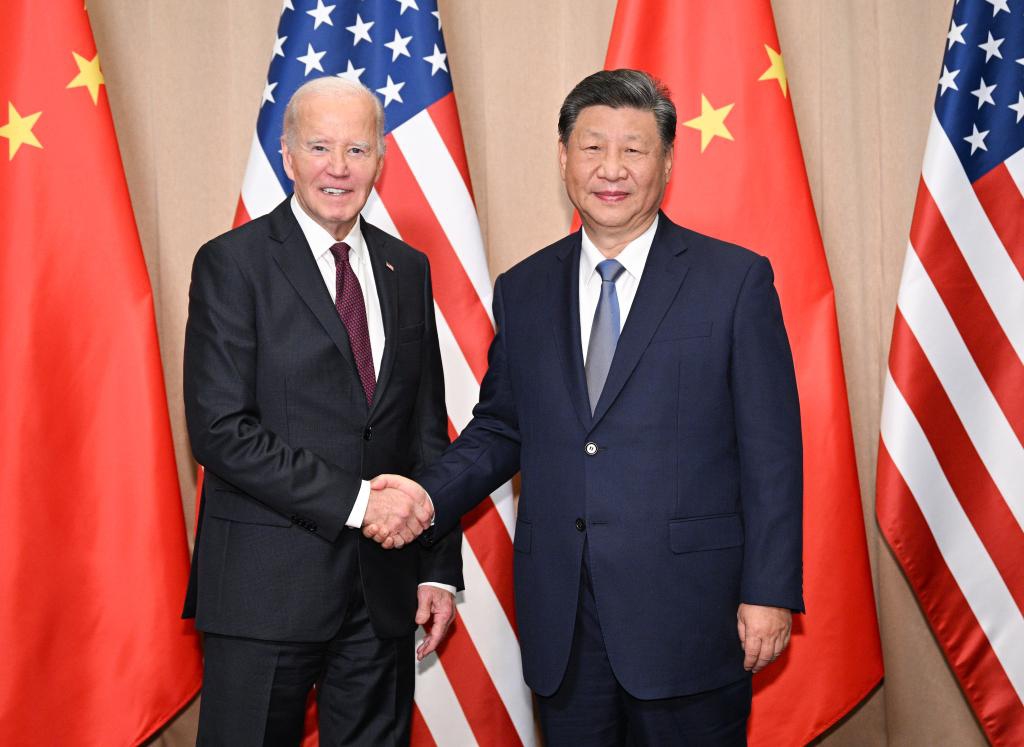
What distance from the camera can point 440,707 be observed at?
2.77 meters

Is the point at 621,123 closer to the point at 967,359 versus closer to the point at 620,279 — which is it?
the point at 620,279

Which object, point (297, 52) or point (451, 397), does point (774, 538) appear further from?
point (297, 52)

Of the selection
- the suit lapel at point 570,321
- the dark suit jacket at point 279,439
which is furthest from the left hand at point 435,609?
the suit lapel at point 570,321

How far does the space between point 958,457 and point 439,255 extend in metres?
1.57

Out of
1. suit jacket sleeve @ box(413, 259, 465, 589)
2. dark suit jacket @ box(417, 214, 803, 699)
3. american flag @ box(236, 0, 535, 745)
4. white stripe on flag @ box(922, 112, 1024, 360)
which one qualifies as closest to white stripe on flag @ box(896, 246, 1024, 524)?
white stripe on flag @ box(922, 112, 1024, 360)

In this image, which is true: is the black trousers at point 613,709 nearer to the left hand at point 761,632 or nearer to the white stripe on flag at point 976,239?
the left hand at point 761,632

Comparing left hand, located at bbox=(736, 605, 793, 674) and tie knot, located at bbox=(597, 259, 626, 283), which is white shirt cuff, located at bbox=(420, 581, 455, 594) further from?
tie knot, located at bbox=(597, 259, 626, 283)

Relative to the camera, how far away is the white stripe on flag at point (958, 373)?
277 centimetres

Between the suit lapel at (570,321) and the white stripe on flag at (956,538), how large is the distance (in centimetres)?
117

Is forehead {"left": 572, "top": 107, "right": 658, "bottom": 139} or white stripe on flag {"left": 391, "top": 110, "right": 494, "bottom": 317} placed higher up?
forehead {"left": 572, "top": 107, "right": 658, "bottom": 139}

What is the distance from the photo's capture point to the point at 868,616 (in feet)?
9.10

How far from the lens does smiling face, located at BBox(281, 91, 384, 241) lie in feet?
7.09

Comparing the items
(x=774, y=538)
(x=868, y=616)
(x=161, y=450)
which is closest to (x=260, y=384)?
(x=161, y=450)

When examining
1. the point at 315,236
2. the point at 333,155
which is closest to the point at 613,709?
the point at 315,236
